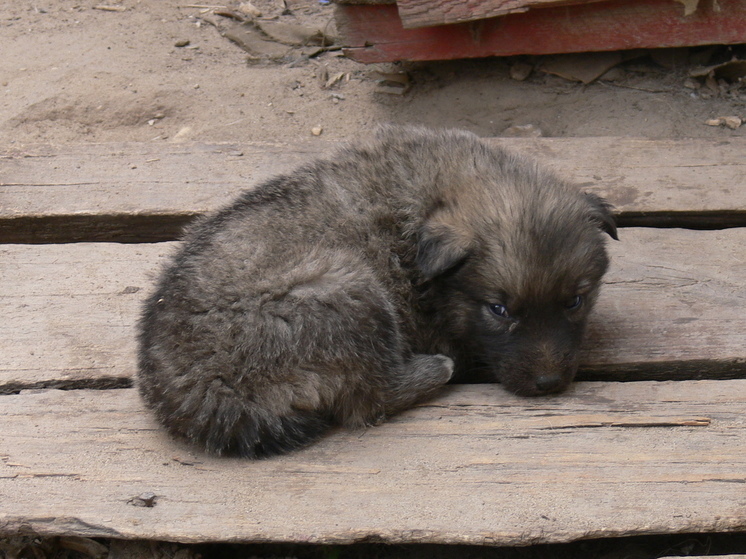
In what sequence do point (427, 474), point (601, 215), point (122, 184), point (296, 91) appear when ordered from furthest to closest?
point (296, 91) < point (122, 184) < point (601, 215) < point (427, 474)

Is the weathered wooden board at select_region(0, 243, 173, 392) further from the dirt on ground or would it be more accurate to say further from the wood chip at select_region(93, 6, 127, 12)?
the wood chip at select_region(93, 6, 127, 12)

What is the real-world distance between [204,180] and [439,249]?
1975 mm

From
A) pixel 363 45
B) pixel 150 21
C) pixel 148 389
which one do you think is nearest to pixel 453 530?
pixel 148 389

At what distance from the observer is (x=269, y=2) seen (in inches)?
340

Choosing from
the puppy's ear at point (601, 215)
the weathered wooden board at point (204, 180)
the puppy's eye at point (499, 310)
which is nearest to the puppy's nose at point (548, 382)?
the puppy's eye at point (499, 310)

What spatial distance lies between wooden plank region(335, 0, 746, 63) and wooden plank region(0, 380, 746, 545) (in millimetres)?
3564

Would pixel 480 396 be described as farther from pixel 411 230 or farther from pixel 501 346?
pixel 411 230

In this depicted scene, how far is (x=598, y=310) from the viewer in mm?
4125

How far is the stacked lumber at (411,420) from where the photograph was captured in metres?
2.90

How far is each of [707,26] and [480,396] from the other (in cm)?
404

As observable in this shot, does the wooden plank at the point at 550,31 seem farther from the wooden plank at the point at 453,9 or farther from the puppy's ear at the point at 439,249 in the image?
the puppy's ear at the point at 439,249

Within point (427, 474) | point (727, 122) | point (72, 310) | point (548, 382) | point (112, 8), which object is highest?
point (112, 8)

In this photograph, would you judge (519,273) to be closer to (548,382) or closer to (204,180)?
(548,382)

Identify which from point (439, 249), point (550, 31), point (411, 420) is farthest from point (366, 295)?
point (550, 31)
